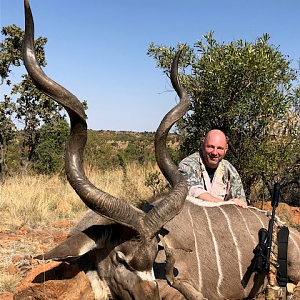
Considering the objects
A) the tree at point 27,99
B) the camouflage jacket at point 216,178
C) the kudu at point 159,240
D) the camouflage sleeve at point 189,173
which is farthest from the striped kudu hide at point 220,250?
the tree at point 27,99

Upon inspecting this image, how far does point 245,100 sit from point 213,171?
5.47 feet

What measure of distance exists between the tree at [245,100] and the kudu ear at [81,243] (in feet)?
11.7

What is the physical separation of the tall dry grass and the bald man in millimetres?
1024

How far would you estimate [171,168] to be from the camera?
10.4 feet

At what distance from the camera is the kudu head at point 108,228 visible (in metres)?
2.37

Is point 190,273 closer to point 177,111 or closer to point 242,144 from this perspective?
point 177,111

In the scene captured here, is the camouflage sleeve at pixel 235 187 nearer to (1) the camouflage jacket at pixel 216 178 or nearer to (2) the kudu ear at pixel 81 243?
(1) the camouflage jacket at pixel 216 178

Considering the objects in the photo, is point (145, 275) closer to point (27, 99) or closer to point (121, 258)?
point (121, 258)

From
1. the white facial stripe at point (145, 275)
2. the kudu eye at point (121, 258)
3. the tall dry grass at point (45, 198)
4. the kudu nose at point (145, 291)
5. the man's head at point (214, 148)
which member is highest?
the man's head at point (214, 148)

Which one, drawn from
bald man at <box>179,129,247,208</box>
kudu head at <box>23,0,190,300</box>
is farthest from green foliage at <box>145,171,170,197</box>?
kudu head at <box>23,0,190,300</box>

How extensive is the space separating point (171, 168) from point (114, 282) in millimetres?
1032

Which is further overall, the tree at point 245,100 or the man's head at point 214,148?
the tree at point 245,100

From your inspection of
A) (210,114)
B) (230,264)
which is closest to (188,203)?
(230,264)

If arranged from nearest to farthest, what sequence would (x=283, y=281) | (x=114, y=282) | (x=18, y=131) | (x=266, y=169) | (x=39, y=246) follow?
(x=114, y=282), (x=283, y=281), (x=39, y=246), (x=266, y=169), (x=18, y=131)
